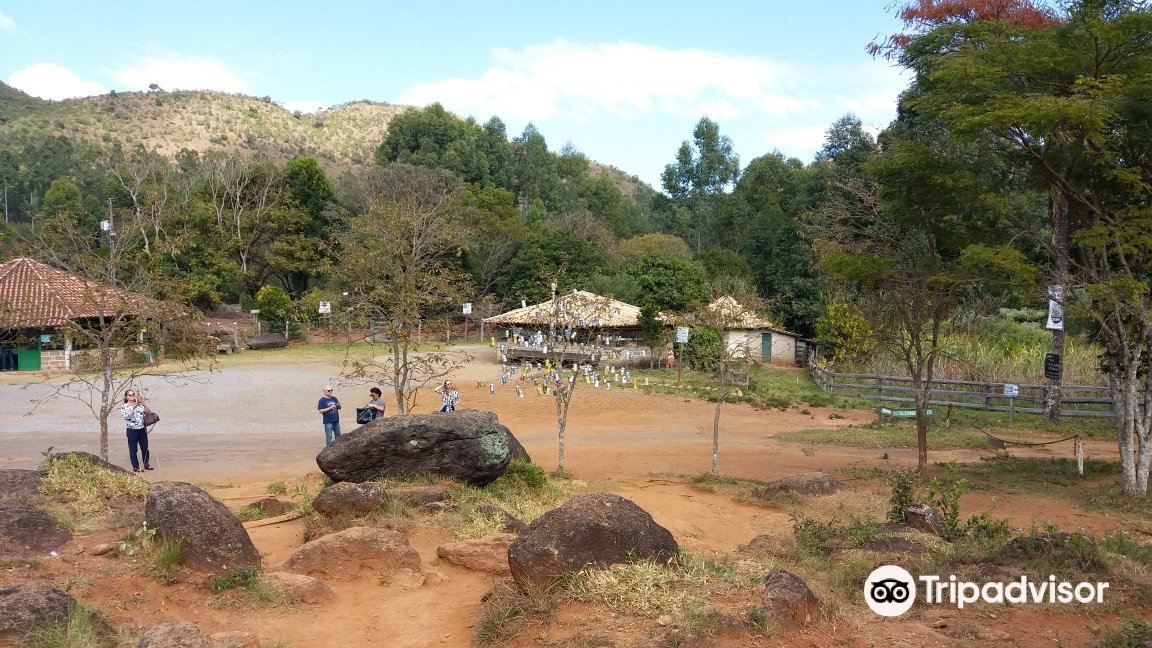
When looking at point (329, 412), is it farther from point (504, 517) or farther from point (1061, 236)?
point (1061, 236)

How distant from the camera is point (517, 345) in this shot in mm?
38031

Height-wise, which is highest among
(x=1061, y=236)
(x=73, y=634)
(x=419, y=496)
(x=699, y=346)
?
(x=1061, y=236)

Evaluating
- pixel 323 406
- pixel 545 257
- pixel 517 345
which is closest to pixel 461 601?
pixel 323 406

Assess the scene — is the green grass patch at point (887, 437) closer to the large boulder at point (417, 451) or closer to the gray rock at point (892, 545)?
the large boulder at point (417, 451)

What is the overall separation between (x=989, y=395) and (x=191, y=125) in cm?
9679

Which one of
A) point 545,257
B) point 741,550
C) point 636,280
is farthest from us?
point 545,257

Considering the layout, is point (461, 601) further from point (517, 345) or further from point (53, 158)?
point (53, 158)

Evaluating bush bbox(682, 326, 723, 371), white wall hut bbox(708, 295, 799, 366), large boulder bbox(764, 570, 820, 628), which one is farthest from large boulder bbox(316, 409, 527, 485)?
white wall hut bbox(708, 295, 799, 366)

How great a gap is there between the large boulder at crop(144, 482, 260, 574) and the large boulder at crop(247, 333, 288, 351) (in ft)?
122

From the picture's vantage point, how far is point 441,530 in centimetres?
1020

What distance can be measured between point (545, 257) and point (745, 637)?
140 feet

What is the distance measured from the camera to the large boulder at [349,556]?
8.53 m

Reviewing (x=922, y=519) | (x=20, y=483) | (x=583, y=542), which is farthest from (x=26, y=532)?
(x=922, y=519)

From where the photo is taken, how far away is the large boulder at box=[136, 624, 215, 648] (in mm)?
5473
